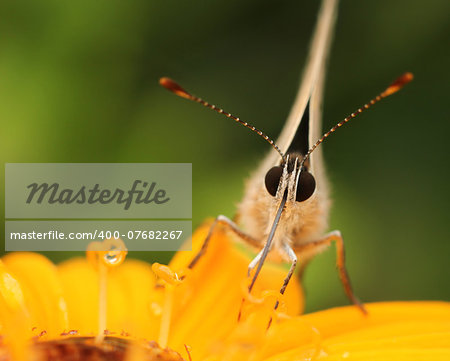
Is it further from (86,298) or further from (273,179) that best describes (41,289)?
(273,179)

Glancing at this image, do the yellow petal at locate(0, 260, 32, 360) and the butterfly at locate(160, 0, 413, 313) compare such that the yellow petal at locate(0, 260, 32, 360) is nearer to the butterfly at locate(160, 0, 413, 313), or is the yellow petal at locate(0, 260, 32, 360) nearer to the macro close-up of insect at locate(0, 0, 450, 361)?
the macro close-up of insect at locate(0, 0, 450, 361)

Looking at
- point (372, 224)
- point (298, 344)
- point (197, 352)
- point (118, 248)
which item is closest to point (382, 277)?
point (372, 224)

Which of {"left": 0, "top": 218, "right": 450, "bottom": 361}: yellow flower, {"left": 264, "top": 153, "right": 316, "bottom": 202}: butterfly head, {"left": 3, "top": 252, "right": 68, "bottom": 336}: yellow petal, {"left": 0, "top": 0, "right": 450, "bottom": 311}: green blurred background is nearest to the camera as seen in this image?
{"left": 0, "top": 218, "right": 450, "bottom": 361}: yellow flower

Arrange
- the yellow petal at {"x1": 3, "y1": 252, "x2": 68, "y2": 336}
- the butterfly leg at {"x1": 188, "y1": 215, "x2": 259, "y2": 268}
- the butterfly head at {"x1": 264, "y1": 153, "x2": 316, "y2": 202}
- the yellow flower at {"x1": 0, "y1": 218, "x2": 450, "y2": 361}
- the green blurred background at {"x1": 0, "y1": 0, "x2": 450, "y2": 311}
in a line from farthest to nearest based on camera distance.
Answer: the green blurred background at {"x1": 0, "y1": 0, "x2": 450, "y2": 311}
the butterfly leg at {"x1": 188, "y1": 215, "x2": 259, "y2": 268}
the yellow petal at {"x1": 3, "y1": 252, "x2": 68, "y2": 336}
the butterfly head at {"x1": 264, "y1": 153, "x2": 316, "y2": 202}
the yellow flower at {"x1": 0, "y1": 218, "x2": 450, "y2": 361}

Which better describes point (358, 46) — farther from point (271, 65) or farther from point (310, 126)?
point (310, 126)

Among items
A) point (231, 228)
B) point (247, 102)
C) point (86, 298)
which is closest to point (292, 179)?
point (231, 228)

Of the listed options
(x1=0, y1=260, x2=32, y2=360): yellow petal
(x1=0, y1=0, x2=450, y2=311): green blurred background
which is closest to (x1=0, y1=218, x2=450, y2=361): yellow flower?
(x1=0, y1=260, x2=32, y2=360): yellow petal
